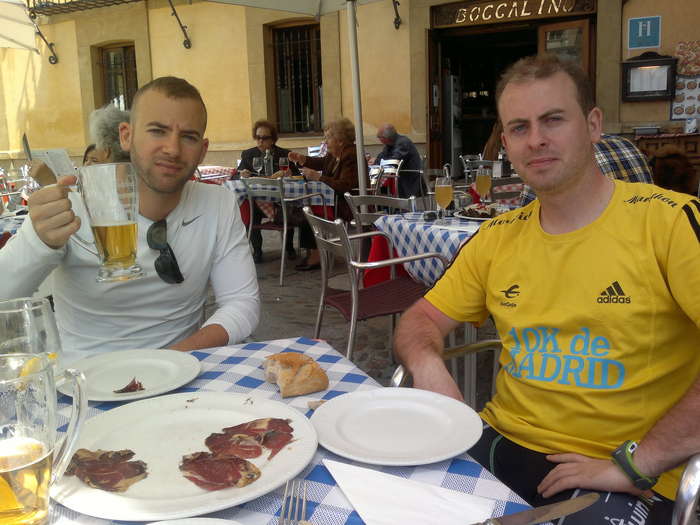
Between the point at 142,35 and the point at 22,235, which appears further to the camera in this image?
the point at 142,35

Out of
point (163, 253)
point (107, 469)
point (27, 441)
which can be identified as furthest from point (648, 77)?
point (27, 441)

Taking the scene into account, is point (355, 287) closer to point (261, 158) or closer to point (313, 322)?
point (313, 322)

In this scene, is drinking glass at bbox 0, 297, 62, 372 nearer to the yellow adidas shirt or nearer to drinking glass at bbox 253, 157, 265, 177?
the yellow adidas shirt

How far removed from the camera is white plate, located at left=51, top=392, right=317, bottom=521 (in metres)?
0.76

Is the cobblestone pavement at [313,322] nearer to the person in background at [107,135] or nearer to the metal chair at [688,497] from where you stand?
the person in background at [107,135]

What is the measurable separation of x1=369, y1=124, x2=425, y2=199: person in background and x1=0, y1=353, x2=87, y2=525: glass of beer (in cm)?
731

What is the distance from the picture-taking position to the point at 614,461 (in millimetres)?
1212

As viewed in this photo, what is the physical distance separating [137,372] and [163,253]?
1.93ft

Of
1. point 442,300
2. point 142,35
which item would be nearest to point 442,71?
point 142,35

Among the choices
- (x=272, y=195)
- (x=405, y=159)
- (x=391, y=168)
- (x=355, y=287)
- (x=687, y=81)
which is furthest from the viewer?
(x=687, y=81)

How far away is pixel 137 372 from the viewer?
4.11 ft

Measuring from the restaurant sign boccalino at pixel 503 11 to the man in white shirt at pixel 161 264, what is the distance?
9282 mm

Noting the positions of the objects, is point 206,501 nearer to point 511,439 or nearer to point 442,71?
point 511,439

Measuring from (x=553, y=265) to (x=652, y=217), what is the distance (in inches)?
8.8
